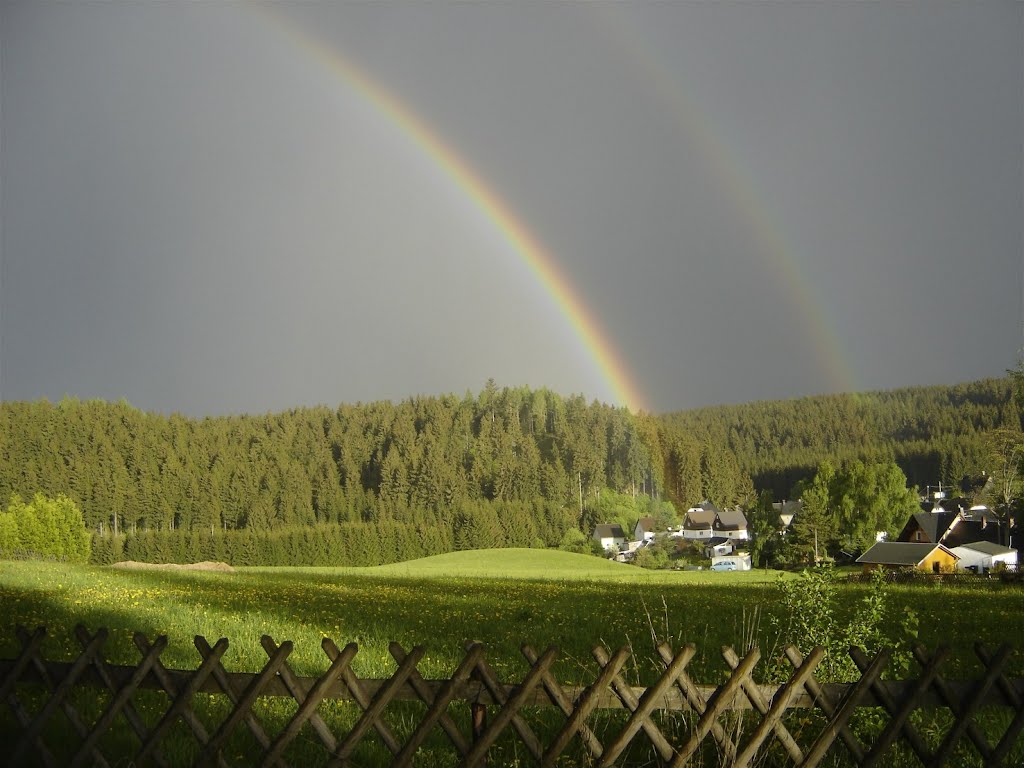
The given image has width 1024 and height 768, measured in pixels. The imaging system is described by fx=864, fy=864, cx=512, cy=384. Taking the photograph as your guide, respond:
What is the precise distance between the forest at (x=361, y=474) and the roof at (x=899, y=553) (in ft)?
164

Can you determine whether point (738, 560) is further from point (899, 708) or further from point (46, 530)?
point (899, 708)

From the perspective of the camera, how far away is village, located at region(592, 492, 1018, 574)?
74.4m

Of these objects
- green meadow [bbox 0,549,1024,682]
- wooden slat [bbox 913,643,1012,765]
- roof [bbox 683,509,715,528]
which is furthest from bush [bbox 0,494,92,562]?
roof [bbox 683,509,715,528]

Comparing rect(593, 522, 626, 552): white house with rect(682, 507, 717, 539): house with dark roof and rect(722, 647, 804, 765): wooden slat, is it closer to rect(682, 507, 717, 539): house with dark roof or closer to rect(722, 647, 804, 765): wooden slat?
rect(682, 507, 717, 539): house with dark roof

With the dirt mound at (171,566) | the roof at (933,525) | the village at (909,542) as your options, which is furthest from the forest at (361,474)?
the dirt mound at (171,566)

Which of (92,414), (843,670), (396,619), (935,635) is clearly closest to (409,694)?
(843,670)

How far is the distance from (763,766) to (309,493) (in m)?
147

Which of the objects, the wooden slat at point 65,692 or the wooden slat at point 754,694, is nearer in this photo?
the wooden slat at point 754,694

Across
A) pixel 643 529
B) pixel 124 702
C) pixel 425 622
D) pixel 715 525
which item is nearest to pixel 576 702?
pixel 124 702

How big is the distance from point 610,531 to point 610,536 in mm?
867

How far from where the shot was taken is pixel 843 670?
7.07 m

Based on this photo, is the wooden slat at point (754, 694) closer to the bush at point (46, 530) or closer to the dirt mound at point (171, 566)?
the dirt mound at point (171, 566)

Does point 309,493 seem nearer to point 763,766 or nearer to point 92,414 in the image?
point 92,414

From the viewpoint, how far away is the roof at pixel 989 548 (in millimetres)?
93312
